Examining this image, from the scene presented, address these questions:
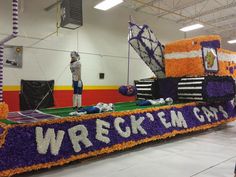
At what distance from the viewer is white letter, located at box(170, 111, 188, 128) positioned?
4.25m

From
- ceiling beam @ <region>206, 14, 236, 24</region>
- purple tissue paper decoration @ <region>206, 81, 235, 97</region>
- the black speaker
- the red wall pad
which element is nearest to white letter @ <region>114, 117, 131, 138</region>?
the red wall pad

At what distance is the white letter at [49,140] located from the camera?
273 centimetres

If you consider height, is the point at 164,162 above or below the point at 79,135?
below

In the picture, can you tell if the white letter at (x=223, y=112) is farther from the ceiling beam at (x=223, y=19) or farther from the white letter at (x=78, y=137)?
the ceiling beam at (x=223, y=19)

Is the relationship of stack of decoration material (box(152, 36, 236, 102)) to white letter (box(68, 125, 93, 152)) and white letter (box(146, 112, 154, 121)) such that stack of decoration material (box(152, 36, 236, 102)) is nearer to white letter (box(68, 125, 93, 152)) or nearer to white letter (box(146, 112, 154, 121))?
white letter (box(146, 112, 154, 121))

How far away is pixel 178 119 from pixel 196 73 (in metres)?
1.27

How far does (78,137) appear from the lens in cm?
304

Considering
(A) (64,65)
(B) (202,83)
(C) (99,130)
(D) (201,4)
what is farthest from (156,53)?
(D) (201,4)

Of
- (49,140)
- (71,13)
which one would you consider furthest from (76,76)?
(71,13)

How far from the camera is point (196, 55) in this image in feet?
16.6

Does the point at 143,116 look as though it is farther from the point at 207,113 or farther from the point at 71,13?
the point at 71,13

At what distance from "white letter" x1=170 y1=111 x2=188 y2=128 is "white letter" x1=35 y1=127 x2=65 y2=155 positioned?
208cm

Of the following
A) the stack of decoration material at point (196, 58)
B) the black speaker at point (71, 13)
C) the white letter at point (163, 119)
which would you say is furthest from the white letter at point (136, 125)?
the black speaker at point (71, 13)

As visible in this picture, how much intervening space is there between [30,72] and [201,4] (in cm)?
707
